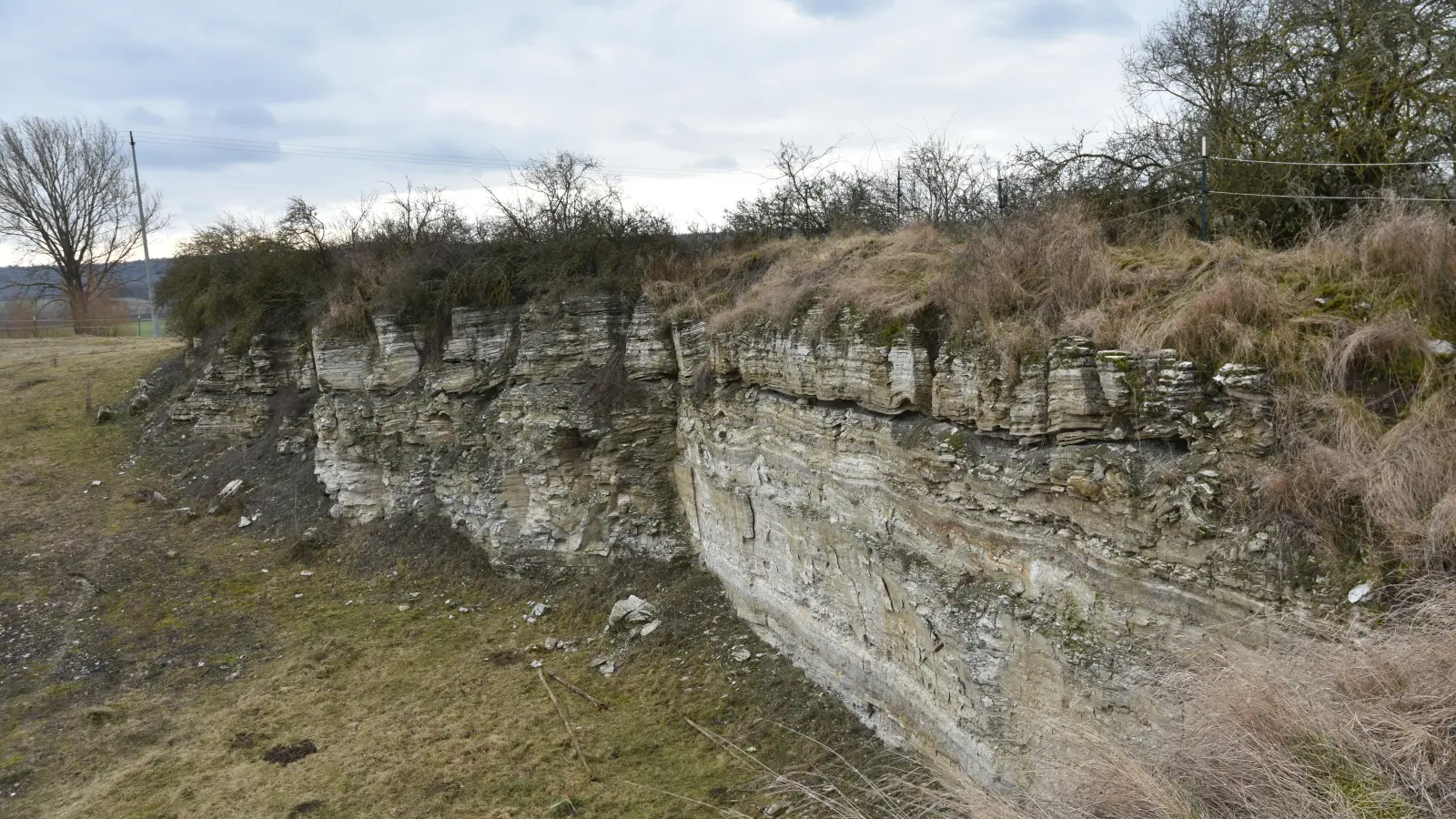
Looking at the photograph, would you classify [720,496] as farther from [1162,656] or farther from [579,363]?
[1162,656]

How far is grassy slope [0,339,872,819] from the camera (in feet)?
29.9

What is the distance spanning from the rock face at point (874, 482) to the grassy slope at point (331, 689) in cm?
109

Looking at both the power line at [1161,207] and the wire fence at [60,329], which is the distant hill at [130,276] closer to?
the wire fence at [60,329]

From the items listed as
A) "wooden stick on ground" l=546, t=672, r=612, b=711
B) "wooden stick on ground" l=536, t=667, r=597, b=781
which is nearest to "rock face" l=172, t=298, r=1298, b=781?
"wooden stick on ground" l=546, t=672, r=612, b=711

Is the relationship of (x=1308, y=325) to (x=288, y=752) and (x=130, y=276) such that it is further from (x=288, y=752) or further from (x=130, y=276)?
(x=130, y=276)

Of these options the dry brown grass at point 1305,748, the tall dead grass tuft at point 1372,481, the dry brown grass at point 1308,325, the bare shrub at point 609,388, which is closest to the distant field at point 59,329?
the bare shrub at point 609,388

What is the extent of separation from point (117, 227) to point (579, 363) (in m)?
29.4

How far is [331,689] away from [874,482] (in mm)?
8223

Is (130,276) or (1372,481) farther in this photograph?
(130,276)

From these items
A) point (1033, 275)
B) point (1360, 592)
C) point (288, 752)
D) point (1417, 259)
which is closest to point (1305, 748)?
point (1360, 592)

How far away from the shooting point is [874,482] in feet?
30.0

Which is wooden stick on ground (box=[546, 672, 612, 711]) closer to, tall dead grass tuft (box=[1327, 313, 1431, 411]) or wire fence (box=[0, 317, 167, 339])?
tall dead grass tuft (box=[1327, 313, 1431, 411])

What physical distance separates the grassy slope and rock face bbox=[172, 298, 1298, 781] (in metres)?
1.09

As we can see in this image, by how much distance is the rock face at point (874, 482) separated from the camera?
20.2 ft
